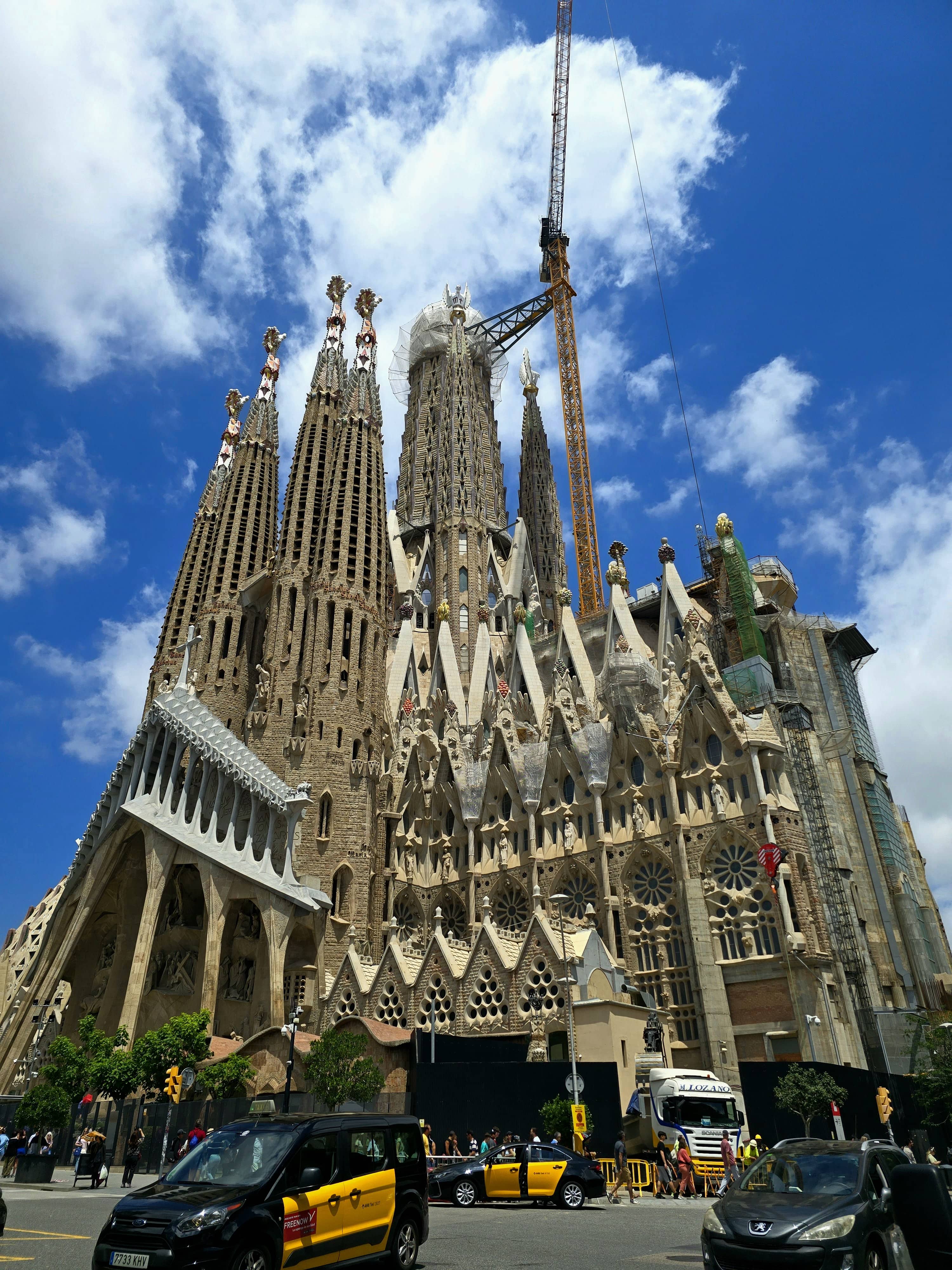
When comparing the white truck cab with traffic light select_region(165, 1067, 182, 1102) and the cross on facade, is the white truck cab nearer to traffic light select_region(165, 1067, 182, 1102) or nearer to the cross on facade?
traffic light select_region(165, 1067, 182, 1102)

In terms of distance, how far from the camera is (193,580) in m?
53.7

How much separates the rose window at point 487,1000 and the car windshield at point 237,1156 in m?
24.6

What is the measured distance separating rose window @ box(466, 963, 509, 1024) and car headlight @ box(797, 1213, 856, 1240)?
25.6m

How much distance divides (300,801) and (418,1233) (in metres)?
30.3

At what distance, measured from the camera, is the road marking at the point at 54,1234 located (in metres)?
9.82

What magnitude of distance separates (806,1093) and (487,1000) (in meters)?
13.0

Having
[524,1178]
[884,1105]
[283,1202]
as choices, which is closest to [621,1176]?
[524,1178]

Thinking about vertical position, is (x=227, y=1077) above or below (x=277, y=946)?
below

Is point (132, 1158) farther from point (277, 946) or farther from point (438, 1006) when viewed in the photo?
point (277, 946)

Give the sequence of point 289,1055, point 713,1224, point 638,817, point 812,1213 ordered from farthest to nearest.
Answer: point 638,817 → point 289,1055 → point 713,1224 → point 812,1213

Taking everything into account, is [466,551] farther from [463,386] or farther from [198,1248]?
[198,1248]

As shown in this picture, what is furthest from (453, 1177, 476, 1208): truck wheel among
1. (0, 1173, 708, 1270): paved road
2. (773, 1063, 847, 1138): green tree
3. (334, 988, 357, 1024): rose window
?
(334, 988, 357, 1024): rose window

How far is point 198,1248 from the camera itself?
20.1 feet

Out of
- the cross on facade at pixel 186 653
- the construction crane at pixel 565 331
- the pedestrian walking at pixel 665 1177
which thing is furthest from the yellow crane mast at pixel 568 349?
the pedestrian walking at pixel 665 1177
